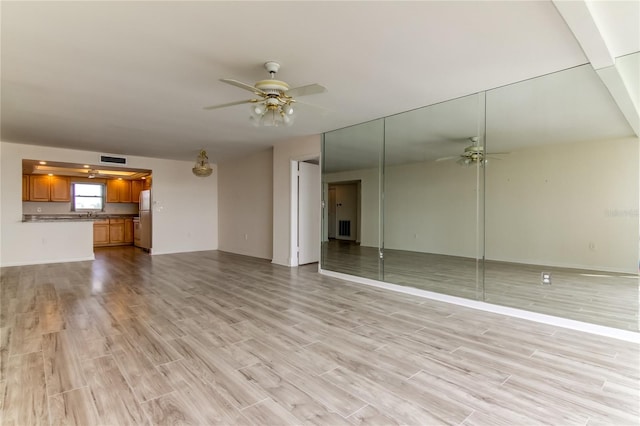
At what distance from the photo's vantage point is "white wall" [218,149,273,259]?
744cm

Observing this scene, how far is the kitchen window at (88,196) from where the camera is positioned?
9.42 metres

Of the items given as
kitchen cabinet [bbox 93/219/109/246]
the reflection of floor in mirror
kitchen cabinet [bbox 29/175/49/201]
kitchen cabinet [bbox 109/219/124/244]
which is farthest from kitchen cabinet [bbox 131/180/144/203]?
the reflection of floor in mirror

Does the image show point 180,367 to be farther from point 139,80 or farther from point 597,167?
point 597,167

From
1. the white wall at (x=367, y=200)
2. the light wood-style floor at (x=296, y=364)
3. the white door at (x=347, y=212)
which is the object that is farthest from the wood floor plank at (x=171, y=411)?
the white door at (x=347, y=212)

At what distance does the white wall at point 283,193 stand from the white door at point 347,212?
2859mm

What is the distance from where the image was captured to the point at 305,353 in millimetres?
2492

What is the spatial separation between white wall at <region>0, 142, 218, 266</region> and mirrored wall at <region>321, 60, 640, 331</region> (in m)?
4.48

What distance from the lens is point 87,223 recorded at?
7207 millimetres

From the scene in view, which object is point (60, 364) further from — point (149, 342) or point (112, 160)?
point (112, 160)

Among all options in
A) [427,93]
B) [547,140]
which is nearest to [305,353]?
[427,93]

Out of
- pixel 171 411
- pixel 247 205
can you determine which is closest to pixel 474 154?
pixel 171 411

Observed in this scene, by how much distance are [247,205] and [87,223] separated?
3701mm

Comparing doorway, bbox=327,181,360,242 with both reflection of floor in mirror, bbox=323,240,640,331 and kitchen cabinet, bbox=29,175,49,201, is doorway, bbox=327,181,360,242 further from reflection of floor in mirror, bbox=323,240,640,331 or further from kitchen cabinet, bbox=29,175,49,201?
kitchen cabinet, bbox=29,175,49,201

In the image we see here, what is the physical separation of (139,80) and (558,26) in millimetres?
3925
